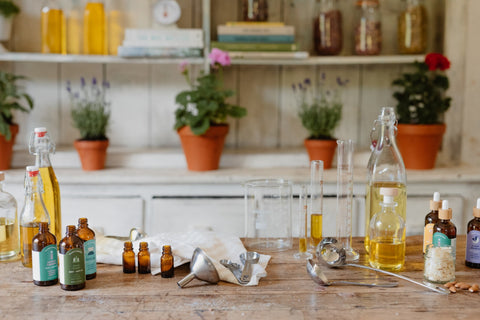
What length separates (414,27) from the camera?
2.90 meters

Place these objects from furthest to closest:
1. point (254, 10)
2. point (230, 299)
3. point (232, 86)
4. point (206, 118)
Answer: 1. point (232, 86)
2. point (254, 10)
3. point (206, 118)
4. point (230, 299)

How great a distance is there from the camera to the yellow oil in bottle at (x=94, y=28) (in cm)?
287

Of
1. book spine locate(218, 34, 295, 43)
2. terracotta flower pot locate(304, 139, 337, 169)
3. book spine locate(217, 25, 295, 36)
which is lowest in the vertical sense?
terracotta flower pot locate(304, 139, 337, 169)

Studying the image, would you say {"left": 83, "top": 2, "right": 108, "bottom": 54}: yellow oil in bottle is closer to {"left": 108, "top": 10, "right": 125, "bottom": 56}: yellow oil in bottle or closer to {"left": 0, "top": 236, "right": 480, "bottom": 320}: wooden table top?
{"left": 108, "top": 10, "right": 125, "bottom": 56}: yellow oil in bottle

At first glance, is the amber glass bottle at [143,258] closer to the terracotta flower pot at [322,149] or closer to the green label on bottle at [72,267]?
the green label on bottle at [72,267]

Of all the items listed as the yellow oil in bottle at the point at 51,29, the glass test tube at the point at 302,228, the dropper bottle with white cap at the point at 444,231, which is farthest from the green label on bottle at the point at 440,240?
the yellow oil in bottle at the point at 51,29

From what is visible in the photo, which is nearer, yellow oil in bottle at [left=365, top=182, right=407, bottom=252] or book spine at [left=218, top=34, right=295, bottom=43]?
yellow oil in bottle at [left=365, top=182, right=407, bottom=252]

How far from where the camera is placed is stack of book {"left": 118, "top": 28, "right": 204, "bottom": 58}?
107 inches

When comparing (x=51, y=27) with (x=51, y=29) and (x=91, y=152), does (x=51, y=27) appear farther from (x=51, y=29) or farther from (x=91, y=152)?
(x=91, y=152)

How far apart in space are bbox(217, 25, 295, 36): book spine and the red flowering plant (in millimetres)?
596

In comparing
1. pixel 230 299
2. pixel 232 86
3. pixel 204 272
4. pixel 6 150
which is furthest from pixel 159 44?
pixel 230 299

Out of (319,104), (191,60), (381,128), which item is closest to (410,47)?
(319,104)

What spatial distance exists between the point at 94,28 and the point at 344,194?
71.6 inches

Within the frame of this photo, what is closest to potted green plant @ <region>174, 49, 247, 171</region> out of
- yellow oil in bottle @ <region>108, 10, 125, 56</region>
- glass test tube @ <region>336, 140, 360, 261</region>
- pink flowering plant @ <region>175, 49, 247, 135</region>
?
pink flowering plant @ <region>175, 49, 247, 135</region>
